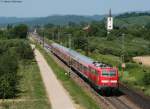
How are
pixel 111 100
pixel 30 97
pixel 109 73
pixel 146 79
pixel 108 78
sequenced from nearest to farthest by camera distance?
pixel 111 100
pixel 30 97
pixel 108 78
pixel 109 73
pixel 146 79

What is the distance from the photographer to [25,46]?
370 ft

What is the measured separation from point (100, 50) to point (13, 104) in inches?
3790

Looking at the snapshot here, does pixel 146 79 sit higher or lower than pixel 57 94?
lower

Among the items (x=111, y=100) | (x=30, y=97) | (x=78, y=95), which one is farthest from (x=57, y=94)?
(x=111, y=100)

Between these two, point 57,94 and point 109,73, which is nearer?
point 109,73

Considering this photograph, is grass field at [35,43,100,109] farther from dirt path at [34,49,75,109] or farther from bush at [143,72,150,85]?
bush at [143,72,150,85]

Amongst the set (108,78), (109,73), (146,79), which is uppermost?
(109,73)

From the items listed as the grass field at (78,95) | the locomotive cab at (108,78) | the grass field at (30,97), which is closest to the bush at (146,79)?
the grass field at (78,95)

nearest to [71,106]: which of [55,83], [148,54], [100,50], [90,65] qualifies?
Result: [90,65]

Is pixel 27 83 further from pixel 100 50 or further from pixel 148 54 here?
pixel 148 54

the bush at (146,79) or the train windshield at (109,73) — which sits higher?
the train windshield at (109,73)

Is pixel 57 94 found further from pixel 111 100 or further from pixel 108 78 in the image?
pixel 111 100

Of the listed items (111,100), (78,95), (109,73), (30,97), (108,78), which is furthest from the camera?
(78,95)

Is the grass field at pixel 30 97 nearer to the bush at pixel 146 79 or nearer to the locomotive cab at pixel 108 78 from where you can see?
the locomotive cab at pixel 108 78
